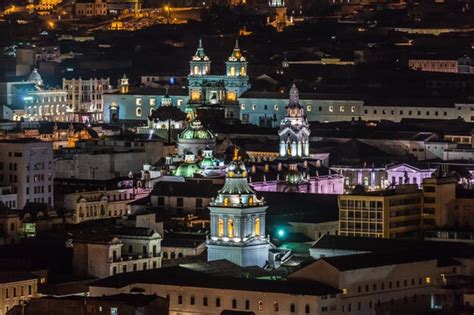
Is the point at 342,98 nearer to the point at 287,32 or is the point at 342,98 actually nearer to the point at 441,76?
the point at 441,76

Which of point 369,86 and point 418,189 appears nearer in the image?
point 418,189

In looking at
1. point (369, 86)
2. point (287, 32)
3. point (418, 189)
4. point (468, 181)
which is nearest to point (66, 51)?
point (287, 32)

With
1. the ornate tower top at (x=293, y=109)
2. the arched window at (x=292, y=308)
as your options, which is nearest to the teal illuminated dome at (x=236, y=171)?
the arched window at (x=292, y=308)

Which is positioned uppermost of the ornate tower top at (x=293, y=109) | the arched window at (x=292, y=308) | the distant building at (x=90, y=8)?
the distant building at (x=90, y=8)

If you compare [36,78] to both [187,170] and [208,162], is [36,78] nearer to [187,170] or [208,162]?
[208,162]

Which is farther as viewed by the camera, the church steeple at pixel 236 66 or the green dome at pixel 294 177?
the church steeple at pixel 236 66

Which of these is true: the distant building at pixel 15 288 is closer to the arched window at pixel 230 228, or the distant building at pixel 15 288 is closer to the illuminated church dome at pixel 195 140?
the arched window at pixel 230 228
